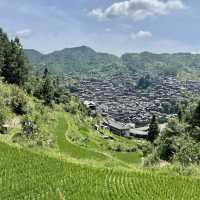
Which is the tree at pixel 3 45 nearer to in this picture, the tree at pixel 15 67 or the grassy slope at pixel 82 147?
the tree at pixel 15 67

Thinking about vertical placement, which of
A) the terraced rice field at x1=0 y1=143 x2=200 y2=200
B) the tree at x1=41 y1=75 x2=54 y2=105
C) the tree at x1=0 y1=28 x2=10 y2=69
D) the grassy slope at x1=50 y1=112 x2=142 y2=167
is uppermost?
the tree at x1=0 y1=28 x2=10 y2=69

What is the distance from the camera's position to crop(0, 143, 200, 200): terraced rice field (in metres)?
17.1

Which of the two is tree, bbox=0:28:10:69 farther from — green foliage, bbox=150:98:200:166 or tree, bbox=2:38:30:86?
green foliage, bbox=150:98:200:166

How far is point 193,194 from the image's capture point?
58.6 feet

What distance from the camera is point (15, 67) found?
260ft

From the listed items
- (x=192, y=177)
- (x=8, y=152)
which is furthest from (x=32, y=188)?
(x=192, y=177)

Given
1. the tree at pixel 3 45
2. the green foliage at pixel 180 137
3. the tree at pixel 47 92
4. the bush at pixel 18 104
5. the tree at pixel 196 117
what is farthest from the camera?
the tree at pixel 47 92

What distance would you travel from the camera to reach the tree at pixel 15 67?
78.9 meters

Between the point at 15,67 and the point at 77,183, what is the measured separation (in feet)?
207

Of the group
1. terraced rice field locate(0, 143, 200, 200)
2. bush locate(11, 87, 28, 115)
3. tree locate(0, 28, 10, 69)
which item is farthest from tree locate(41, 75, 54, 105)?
terraced rice field locate(0, 143, 200, 200)

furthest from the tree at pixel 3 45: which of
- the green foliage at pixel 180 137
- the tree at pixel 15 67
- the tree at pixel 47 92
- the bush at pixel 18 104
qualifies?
the green foliage at pixel 180 137

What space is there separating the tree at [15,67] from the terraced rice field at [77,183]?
58.0 metres

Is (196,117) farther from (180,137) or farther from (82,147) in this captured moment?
(82,147)

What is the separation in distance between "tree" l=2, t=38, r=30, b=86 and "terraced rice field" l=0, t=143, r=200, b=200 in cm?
5804
